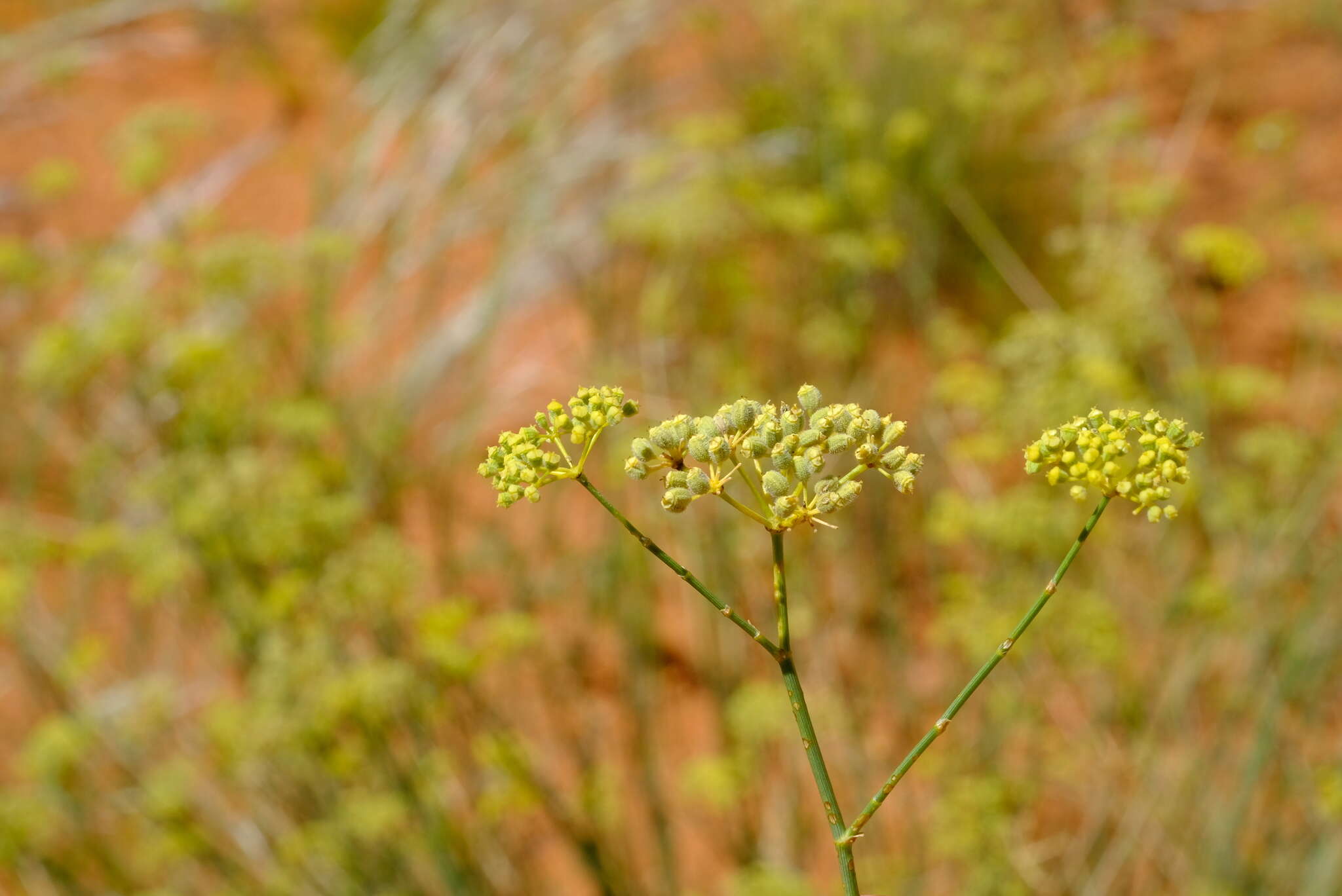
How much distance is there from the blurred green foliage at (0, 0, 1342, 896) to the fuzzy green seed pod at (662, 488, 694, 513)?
165 cm

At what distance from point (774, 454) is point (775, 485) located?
39mm

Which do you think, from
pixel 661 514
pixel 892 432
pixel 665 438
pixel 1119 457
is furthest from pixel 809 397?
pixel 661 514

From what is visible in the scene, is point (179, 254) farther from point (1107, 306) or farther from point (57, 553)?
point (1107, 306)

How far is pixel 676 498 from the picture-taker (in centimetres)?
113

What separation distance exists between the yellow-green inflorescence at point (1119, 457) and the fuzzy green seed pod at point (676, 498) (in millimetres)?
367

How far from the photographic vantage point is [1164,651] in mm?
3695

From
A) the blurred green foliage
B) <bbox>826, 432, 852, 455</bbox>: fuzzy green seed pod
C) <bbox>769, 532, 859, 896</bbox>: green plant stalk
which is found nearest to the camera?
<bbox>769, 532, 859, 896</bbox>: green plant stalk

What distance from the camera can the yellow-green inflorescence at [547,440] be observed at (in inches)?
45.2

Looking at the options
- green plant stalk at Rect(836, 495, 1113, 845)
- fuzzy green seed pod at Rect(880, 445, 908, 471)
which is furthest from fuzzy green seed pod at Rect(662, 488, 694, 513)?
green plant stalk at Rect(836, 495, 1113, 845)

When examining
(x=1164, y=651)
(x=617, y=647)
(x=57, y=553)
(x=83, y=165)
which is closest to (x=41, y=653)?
(x=57, y=553)

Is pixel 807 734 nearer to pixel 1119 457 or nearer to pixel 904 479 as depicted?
pixel 904 479

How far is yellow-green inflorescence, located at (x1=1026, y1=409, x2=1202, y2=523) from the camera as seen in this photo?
44.9 inches

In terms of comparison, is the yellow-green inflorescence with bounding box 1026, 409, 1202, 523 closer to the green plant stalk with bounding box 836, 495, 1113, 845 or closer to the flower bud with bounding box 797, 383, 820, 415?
the green plant stalk with bounding box 836, 495, 1113, 845

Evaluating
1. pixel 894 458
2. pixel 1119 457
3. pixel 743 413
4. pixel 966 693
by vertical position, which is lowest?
pixel 966 693
